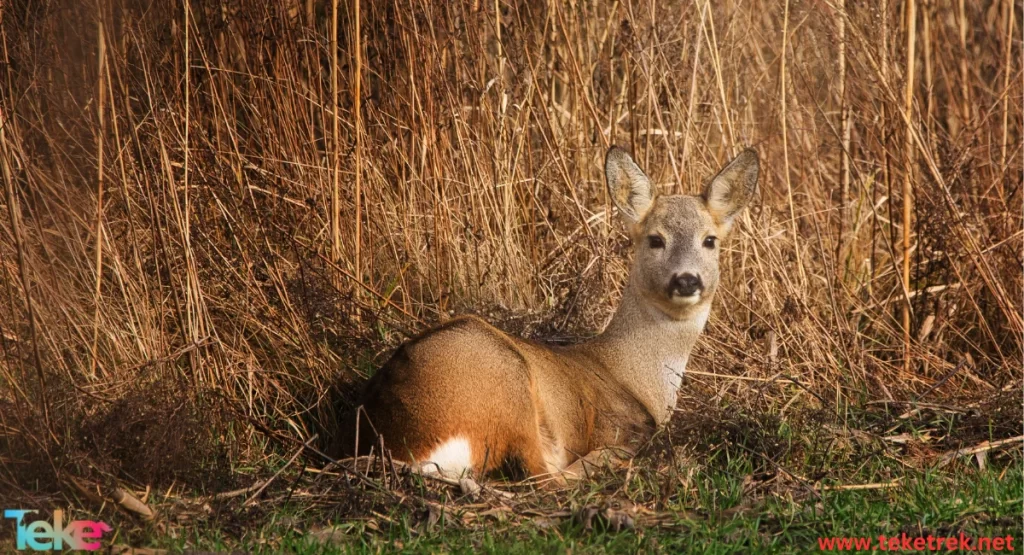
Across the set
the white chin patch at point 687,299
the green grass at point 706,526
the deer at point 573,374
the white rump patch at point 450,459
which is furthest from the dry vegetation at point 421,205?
the white rump patch at point 450,459

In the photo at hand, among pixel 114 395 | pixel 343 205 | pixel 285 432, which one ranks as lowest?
pixel 285 432

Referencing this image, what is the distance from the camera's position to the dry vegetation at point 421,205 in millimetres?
4184

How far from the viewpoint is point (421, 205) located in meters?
5.47

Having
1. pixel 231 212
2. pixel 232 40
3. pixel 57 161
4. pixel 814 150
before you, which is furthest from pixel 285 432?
pixel 814 150

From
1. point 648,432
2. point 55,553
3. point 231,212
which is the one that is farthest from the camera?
point 231,212

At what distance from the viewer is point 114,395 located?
13.7 feet

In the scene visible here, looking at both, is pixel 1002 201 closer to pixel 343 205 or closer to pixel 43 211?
pixel 343 205

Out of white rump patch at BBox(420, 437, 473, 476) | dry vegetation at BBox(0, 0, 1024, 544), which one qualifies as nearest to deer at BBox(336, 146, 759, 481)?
white rump patch at BBox(420, 437, 473, 476)

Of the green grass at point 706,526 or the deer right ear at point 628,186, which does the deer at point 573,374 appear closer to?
the deer right ear at point 628,186

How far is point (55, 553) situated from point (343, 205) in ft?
7.62

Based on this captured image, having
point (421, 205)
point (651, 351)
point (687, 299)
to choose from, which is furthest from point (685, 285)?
point (421, 205)

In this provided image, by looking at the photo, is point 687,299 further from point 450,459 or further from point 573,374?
point 450,459

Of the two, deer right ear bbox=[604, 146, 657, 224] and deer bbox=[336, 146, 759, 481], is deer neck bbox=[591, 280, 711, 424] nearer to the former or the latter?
deer bbox=[336, 146, 759, 481]

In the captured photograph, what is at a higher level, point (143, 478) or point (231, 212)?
point (231, 212)
